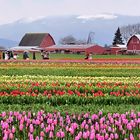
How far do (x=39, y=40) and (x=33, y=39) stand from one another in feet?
12.1

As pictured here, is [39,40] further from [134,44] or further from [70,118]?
[70,118]

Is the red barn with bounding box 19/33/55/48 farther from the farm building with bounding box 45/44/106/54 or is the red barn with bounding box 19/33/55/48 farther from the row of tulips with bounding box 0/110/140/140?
the row of tulips with bounding box 0/110/140/140

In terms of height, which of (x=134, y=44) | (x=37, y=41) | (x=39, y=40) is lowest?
(x=134, y=44)

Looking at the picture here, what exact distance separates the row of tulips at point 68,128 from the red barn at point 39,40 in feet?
430

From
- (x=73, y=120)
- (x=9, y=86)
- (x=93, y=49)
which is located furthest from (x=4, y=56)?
(x=93, y=49)

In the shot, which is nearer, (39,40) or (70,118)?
(70,118)

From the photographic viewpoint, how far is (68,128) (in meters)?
6.86

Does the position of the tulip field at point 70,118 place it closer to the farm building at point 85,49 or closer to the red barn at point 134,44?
the farm building at point 85,49

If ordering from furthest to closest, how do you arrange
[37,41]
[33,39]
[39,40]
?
[33,39] → [39,40] → [37,41]

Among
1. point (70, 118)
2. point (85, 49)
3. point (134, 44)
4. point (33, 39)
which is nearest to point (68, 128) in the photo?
point (70, 118)

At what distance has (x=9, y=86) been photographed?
49.7 ft

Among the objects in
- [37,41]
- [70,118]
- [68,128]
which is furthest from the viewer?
[37,41]

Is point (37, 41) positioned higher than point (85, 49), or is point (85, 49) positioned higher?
point (37, 41)

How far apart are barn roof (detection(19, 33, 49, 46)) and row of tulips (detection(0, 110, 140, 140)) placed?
131528 millimetres
